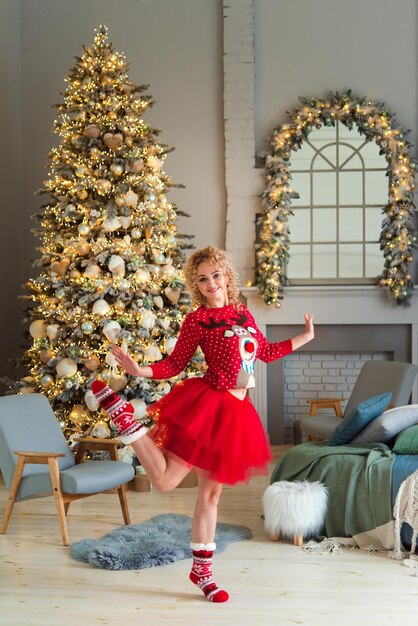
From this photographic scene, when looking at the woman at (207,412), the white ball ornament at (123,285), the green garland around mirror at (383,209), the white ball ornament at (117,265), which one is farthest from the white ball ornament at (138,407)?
the woman at (207,412)

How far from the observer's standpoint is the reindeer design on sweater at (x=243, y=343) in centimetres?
393

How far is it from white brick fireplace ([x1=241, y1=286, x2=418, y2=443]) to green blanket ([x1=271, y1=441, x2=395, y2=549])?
310 centimetres

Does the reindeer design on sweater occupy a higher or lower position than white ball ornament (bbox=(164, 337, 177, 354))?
higher

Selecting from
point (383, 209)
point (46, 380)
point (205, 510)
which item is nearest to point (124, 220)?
point (46, 380)

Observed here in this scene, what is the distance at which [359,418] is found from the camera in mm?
5598

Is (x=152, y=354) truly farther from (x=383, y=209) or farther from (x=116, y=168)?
(x=383, y=209)

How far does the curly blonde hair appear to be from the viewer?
4086 mm

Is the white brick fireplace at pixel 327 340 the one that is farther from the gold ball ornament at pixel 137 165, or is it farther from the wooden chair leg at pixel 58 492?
the wooden chair leg at pixel 58 492

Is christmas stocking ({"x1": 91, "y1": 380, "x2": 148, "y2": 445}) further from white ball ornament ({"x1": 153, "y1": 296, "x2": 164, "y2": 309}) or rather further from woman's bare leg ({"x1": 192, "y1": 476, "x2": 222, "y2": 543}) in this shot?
white ball ornament ({"x1": 153, "y1": 296, "x2": 164, "y2": 309})

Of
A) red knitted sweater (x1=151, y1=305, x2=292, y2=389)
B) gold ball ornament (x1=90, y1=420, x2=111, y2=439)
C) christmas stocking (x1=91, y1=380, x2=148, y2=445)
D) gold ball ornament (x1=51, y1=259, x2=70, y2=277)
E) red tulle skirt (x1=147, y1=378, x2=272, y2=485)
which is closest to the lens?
christmas stocking (x1=91, y1=380, x2=148, y2=445)

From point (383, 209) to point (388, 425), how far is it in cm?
339

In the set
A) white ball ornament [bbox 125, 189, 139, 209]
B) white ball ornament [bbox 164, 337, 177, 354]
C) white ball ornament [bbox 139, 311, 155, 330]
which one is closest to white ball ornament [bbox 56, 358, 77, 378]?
white ball ornament [bbox 139, 311, 155, 330]

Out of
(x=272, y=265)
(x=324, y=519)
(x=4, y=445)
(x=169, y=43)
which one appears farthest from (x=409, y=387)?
(x=169, y=43)

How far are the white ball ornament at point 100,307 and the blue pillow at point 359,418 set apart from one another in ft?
7.04
